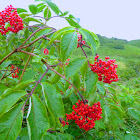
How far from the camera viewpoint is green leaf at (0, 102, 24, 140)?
19.8 inches

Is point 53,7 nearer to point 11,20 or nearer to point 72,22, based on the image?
point 72,22

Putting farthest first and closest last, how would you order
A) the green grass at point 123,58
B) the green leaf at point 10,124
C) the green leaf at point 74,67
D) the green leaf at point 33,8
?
the green grass at point 123,58, the green leaf at point 33,8, the green leaf at point 74,67, the green leaf at point 10,124

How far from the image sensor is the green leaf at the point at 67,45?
0.63m

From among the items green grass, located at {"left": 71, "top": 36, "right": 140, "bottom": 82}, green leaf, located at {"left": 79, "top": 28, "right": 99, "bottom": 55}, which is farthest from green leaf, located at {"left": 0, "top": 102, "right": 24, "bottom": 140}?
green grass, located at {"left": 71, "top": 36, "right": 140, "bottom": 82}

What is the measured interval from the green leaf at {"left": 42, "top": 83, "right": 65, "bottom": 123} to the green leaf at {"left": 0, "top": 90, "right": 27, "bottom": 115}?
4.7 inches

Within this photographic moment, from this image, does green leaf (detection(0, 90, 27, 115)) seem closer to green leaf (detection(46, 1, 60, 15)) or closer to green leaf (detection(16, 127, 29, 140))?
green leaf (detection(16, 127, 29, 140))

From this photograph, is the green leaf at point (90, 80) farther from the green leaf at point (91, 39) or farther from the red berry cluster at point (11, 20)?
the red berry cluster at point (11, 20)

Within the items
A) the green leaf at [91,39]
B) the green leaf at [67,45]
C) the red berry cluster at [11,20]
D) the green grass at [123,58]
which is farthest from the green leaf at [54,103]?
the green grass at [123,58]

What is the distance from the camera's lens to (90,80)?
76 cm

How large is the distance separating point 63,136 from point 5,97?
0.70 metres

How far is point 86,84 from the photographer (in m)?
0.74

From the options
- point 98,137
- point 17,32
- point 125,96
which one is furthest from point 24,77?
point 125,96

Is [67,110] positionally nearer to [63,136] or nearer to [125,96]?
[63,136]

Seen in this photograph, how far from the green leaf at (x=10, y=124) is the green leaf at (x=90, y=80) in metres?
0.36
